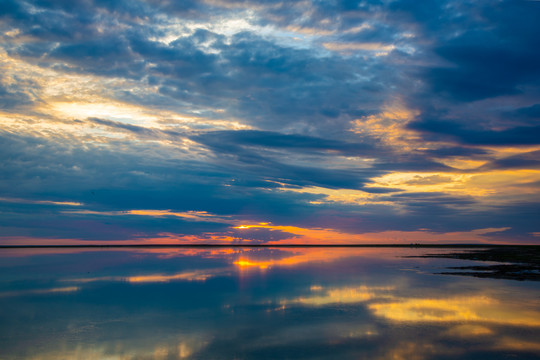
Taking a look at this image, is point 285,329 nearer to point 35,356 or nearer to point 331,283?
point 35,356

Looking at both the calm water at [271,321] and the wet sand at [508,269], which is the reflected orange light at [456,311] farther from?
the wet sand at [508,269]

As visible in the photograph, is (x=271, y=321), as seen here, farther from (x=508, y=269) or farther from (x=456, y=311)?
(x=508, y=269)

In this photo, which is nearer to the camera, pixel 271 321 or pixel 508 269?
pixel 271 321

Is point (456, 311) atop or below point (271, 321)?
atop

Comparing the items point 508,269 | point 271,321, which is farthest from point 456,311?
point 508,269

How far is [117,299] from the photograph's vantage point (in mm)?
26766

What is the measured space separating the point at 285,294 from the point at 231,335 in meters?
12.0

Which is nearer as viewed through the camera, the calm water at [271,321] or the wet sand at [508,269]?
the calm water at [271,321]

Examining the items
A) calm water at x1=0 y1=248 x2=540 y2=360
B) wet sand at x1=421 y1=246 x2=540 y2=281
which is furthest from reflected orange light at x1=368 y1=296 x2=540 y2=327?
wet sand at x1=421 y1=246 x2=540 y2=281

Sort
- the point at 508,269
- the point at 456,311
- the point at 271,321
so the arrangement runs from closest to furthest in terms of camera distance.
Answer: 1. the point at 271,321
2. the point at 456,311
3. the point at 508,269

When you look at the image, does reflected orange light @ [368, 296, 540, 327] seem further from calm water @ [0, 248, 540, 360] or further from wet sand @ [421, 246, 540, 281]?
wet sand @ [421, 246, 540, 281]

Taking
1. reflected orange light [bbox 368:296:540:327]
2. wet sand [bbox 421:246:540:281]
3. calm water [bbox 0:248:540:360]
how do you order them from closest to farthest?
calm water [bbox 0:248:540:360]
reflected orange light [bbox 368:296:540:327]
wet sand [bbox 421:246:540:281]

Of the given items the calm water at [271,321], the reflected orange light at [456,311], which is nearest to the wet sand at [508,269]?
the calm water at [271,321]

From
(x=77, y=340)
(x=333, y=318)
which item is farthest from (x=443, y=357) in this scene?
Answer: (x=77, y=340)
